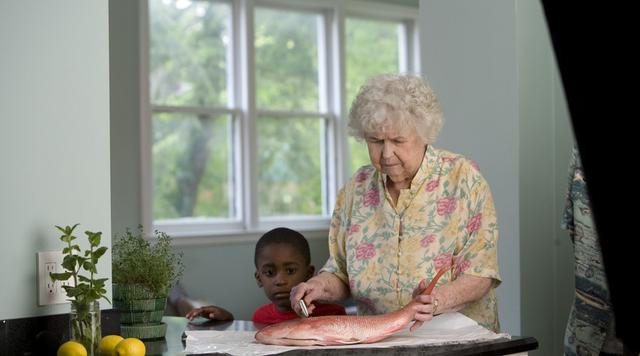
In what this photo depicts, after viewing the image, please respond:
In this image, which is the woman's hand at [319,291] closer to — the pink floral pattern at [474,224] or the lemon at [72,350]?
the pink floral pattern at [474,224]

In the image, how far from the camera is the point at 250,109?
5777 millimetres

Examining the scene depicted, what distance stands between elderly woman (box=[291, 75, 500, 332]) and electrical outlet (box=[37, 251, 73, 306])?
2.05 ft

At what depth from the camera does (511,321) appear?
315 cm

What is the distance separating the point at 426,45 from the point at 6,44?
215cm

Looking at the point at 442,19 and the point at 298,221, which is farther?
the point at 298,221

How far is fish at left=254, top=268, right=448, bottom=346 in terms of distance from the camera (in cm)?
188

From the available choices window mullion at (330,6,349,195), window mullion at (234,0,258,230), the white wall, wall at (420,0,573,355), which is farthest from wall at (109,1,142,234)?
the white wall

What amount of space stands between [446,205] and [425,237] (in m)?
0.10

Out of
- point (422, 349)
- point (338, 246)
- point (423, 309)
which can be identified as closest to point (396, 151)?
point (338, 246)

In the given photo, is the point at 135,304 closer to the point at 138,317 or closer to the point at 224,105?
the point at 138,317

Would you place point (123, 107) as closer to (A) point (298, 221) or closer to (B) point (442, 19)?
(A) point (298, 221)

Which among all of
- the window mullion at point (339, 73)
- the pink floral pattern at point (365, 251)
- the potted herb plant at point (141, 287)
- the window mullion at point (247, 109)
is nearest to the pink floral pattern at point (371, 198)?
the pink floral pattern at point (365, 251)

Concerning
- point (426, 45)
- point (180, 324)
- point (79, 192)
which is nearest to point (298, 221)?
point (426, 45)

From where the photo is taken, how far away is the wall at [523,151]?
124 inches
